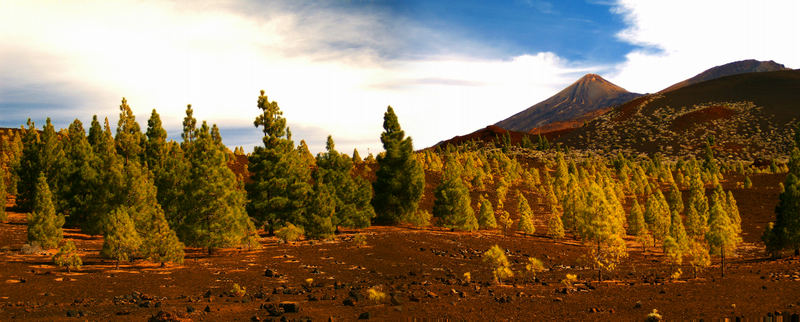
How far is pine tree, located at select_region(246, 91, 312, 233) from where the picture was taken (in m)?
41.0

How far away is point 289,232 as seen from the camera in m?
39.3

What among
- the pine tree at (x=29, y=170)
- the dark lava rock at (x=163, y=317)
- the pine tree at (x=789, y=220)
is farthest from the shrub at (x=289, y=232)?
the pine tree at (x=789, y=220)

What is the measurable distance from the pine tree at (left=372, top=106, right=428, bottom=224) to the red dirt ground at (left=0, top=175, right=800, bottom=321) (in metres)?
11.3

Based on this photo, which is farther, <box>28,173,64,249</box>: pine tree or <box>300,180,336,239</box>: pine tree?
<box>300,180,336,239</box>: pine tree

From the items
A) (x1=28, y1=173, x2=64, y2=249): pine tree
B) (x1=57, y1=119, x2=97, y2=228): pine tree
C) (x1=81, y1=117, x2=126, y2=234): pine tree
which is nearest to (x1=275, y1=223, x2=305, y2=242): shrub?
(x1=81, y1=117, x2=126, y2=234): pine tree

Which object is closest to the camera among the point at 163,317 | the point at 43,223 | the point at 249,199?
the point at 163,317

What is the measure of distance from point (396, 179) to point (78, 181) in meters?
30.7

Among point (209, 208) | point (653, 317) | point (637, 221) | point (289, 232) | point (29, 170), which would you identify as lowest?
point (653, 317)

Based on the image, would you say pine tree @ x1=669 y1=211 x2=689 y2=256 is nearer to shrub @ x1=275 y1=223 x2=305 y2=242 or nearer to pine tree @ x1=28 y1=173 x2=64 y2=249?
shrub @ x1=275 y1=223 x2=305 y2=242

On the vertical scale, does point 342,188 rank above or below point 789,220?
above

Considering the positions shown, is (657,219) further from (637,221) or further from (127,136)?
(127,136)

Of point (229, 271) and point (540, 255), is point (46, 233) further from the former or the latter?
point (540, 255)

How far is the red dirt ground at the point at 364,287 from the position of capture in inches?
751

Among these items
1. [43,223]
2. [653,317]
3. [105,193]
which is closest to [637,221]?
[653,317]
